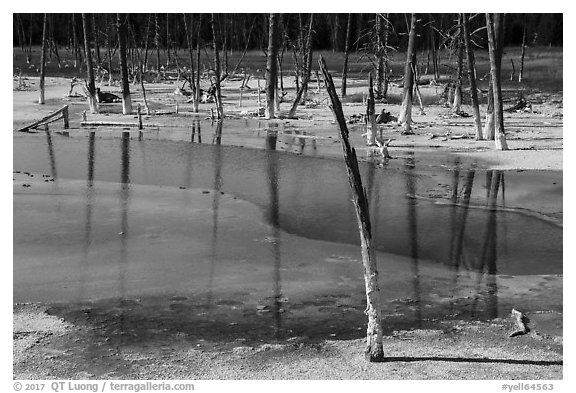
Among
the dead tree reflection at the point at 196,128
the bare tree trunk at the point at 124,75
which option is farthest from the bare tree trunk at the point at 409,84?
the bare tree trunk at the point at 124,75

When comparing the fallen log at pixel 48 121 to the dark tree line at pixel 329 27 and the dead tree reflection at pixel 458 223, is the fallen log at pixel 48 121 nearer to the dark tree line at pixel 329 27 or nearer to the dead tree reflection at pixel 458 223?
the dead tree reflection at pixel 458 223

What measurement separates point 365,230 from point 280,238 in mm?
5841

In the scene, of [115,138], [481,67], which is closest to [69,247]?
[115,138]

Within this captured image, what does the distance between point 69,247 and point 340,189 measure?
7361 millimetres

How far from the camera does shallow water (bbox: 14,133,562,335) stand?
432 inches

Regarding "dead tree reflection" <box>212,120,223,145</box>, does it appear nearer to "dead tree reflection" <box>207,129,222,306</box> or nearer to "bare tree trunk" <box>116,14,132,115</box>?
"dead tree reflection" <box>207,129,222,306</box>

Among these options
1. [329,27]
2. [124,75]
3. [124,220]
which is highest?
[329,27]

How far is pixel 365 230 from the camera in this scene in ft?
27.6

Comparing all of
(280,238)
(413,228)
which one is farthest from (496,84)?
(280,238)

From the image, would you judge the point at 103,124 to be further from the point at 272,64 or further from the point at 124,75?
the point at 272,64

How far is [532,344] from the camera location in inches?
367

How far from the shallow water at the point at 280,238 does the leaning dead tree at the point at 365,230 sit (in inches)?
44.1

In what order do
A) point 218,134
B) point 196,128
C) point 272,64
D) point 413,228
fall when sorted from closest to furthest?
point 413,228, point 218,134, point 196,128, point 272,64
